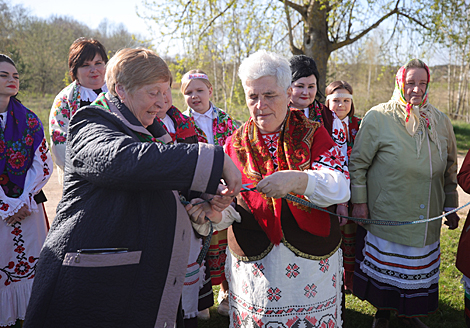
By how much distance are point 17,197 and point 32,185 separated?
0.16 metres

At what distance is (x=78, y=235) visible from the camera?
162cm

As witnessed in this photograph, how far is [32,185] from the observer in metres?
3.30

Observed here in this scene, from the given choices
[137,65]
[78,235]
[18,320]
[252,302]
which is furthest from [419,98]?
[18,320]

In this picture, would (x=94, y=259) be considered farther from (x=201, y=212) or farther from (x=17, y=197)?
(x=17, y=197)

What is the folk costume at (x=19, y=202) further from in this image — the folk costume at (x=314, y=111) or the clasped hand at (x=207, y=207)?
the folk costume at (x=314, y=111)


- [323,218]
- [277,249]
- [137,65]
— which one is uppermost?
[137,65]

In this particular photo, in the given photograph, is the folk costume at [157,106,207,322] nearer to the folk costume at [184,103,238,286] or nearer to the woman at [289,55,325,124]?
the folk costume at [184,103,238,286]

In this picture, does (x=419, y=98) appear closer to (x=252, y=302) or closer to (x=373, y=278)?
(x=373, y=278)

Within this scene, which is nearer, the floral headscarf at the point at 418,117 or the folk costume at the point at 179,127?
the floral headscarf at the point at 418,117

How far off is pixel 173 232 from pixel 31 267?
2309 mm

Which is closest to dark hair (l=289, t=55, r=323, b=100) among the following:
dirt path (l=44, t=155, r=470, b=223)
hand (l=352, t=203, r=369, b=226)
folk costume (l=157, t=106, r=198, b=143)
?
folk costume (l=157, t=106, r=198, b=143)

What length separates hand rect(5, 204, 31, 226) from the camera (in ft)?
10.5

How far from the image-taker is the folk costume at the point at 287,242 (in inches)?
85.7

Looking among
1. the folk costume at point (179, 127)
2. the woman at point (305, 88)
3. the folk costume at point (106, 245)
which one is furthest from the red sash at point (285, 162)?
the folk costume at point (179, 127)
